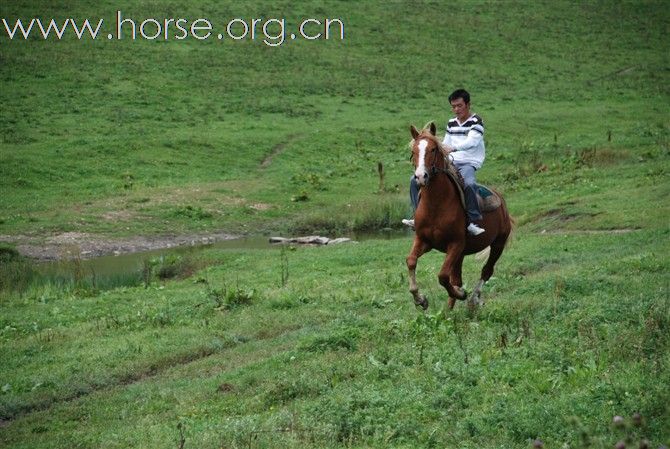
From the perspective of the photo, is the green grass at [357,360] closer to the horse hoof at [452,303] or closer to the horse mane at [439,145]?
the horse hoof at [452,303]

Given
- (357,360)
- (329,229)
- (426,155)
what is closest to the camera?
(357,360)

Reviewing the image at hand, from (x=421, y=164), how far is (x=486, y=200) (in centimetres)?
223

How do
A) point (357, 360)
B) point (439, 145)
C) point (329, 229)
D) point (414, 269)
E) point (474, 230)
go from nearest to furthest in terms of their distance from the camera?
point (357, 360), point (414, 269), point (439, 145), point (474, 230), point (329, 229)

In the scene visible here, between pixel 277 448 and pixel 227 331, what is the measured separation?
7444 millimetres

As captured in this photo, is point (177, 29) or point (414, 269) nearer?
point (414, 269)

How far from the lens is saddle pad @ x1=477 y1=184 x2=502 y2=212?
1591 centimetres

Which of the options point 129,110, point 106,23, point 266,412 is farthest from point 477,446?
point 106,23

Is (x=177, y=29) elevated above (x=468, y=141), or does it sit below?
above

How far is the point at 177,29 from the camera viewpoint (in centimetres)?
6488

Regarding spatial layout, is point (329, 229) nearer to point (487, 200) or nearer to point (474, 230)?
point (487, 200)

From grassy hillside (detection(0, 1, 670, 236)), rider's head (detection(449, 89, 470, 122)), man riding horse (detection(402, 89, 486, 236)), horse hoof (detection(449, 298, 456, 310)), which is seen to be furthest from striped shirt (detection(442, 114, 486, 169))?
grassy hillside (detection(0, 1, 670, 236))

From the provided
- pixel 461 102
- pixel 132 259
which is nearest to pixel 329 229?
pixel 132 259

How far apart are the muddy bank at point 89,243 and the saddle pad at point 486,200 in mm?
15673

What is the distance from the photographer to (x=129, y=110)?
49.3 meters
